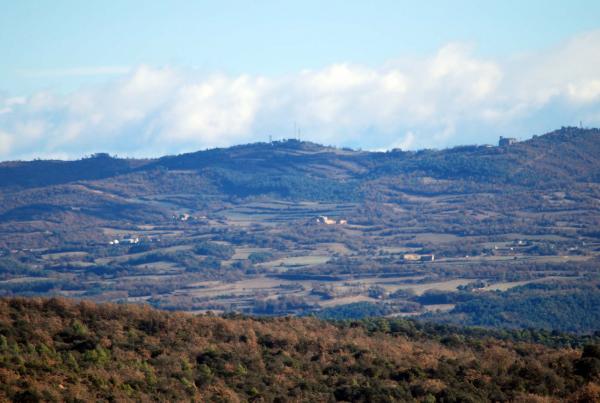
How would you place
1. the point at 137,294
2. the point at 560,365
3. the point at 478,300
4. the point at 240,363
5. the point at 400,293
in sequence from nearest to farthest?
the point at 560,365 → the point at 240,363 → the point at 478,300 → the point at 400,293 → the point at 137,294

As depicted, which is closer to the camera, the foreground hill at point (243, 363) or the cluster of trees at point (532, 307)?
the foreground hill at point (243, 363)

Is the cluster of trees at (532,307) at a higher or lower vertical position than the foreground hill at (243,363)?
lower

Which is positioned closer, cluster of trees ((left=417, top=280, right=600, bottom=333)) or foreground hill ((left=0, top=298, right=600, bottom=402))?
foreground hill ((left=0, top=298, right=600, bottom=402))

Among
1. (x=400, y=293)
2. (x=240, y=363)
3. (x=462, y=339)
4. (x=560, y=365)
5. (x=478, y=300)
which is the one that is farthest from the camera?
(x=400, y=293)

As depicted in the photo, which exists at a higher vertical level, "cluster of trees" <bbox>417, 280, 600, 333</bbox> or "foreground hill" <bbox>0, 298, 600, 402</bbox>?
"foreground hill" <bbox>0, 298, 600, 402</bbox>

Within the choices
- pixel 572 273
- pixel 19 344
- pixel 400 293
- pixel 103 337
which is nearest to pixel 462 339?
pixel 103 337

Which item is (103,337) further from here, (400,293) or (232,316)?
(400,293)

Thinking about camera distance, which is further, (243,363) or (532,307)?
(532,307)

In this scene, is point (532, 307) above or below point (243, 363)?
below
